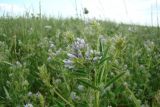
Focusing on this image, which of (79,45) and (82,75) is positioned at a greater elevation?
(79,45)

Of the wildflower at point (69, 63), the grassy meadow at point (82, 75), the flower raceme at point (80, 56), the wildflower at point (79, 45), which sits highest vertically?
the wildflower at point (79, 45)

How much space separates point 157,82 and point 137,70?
0.66 ft

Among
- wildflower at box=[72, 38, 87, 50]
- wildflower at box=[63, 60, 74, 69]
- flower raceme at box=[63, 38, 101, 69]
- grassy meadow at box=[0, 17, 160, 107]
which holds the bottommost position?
grassy meadow at box=[0, 17, 160, 107]

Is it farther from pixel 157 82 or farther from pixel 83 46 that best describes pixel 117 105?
pixel 83 46

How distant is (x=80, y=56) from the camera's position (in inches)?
65.7

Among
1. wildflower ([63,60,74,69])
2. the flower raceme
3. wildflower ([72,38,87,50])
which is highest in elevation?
wildflower ([72,38,87,50])

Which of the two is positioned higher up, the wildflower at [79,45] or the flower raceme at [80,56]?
the wildflower at [79,45]

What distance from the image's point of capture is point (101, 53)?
1.76 m

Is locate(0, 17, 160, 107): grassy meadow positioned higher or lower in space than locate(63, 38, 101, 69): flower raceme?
lower

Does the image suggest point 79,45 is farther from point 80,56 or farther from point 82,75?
point 82,75

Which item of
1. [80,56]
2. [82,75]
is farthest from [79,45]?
[82,75]

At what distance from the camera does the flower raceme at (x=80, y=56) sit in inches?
65.7

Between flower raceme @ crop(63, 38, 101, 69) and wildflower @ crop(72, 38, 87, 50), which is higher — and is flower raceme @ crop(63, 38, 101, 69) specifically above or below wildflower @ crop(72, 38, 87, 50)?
below

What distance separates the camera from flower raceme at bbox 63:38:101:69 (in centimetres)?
167
